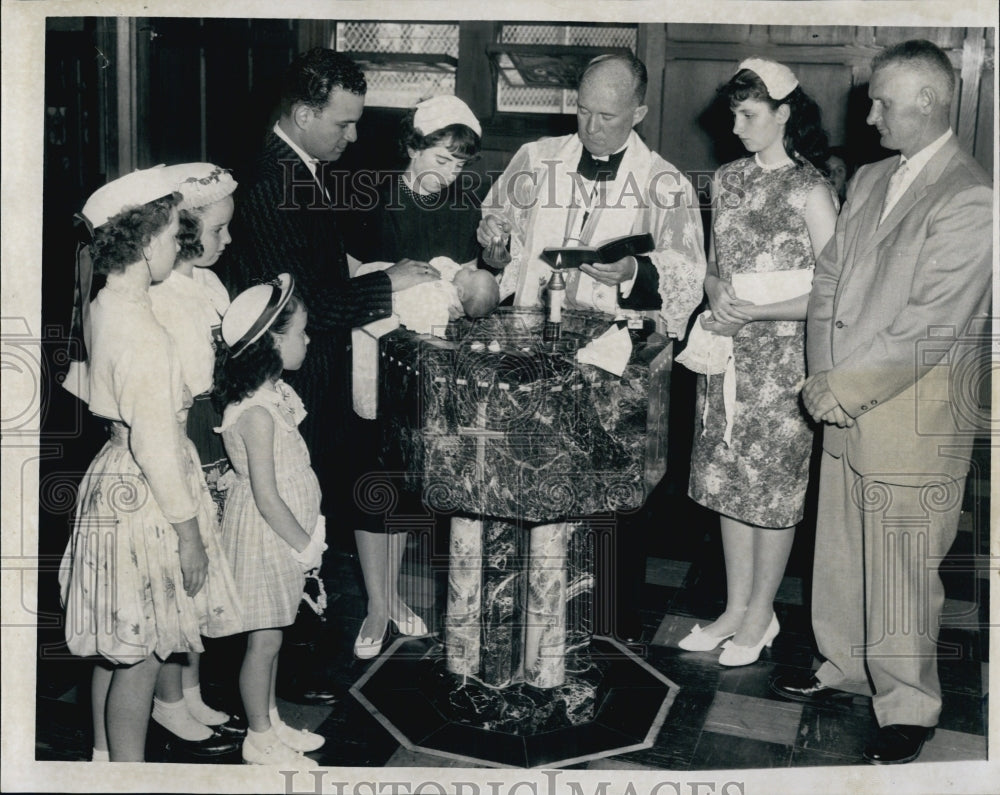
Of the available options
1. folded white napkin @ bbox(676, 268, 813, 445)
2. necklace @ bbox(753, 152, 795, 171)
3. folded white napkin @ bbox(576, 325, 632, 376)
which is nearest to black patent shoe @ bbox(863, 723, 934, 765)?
folded white napkin @ bbox(676, 268, 813, 445)

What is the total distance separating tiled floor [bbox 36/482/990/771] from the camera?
247 cm

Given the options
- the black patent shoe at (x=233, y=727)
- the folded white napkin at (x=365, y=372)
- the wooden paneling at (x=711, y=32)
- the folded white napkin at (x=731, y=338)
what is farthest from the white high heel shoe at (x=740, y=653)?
the wooden paneling at (x=711, y=32)

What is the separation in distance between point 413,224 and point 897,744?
1.78 metres

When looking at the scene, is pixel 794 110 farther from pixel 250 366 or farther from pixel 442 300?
pixel 250 366

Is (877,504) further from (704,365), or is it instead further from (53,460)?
(53,460)

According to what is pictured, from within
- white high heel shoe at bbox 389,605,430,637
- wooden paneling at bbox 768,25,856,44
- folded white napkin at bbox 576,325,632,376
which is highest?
wooden paneling at bbox 768,25,856,44

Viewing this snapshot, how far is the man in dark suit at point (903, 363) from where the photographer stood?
2355 mm

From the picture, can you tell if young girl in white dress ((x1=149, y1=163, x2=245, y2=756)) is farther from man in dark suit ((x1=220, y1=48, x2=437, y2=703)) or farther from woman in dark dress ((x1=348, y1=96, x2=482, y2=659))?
woman in dark dress ((x1=348, y1=96, x2=482, y2=659))

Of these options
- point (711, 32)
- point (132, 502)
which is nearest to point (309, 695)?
point (132, 502)

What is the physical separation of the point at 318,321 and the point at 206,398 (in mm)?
410

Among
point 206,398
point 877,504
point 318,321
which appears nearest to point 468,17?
point 318,321

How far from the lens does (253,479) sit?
2346 millimetres

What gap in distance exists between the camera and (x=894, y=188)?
2457mm

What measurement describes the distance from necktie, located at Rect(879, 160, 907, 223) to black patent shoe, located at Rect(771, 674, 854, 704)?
1208 millimetres
